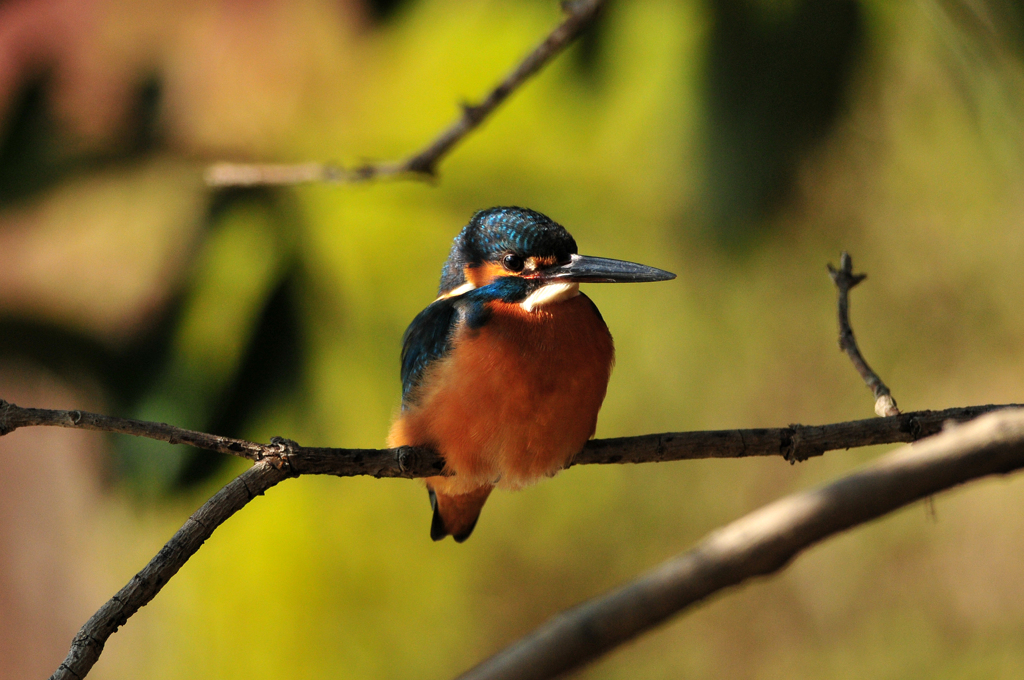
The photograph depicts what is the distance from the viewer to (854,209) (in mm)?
2750

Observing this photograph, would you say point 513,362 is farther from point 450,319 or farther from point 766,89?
point 766,89

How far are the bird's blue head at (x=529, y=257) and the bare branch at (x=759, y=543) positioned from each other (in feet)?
2.17

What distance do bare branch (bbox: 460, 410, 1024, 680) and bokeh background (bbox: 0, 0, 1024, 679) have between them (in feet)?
6.29

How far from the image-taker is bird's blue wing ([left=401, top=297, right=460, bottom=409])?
3.89 ft

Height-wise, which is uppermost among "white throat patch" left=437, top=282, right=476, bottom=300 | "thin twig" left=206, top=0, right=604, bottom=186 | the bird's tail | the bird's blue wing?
"thin twig" left=206, top=0, right=604, bottom=186

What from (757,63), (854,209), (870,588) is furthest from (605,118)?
(870,588)

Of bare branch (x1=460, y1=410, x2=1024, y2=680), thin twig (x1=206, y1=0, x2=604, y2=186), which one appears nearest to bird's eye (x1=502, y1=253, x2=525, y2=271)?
thin twig (x1=206, y1=0, x2=604, y2=186)

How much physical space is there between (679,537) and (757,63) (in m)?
1.55

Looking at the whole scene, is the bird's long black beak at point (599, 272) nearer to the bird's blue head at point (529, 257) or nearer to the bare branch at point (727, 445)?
the bird's blue head at point (529, 257)

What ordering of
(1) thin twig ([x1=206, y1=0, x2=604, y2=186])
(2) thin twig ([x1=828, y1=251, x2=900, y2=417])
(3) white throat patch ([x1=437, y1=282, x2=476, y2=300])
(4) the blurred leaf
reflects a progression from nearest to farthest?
(2) thin twig ([x1=828, y1=251, x2=900, y2=417]), (3) white throat patch ([x1=437, y1=282, x2=476, y2=300]), (1) thin twig ([x1=206, y1=0, x2=604, y2=186]), (4) the blurred leaf

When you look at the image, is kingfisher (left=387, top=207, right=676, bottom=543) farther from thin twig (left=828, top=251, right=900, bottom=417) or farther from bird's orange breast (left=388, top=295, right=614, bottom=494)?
thin twig (left=828, top=251, right=900, bottom=417)

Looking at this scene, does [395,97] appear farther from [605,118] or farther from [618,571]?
[618,571]

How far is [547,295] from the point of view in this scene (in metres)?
1.17

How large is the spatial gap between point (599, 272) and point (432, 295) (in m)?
1.72
